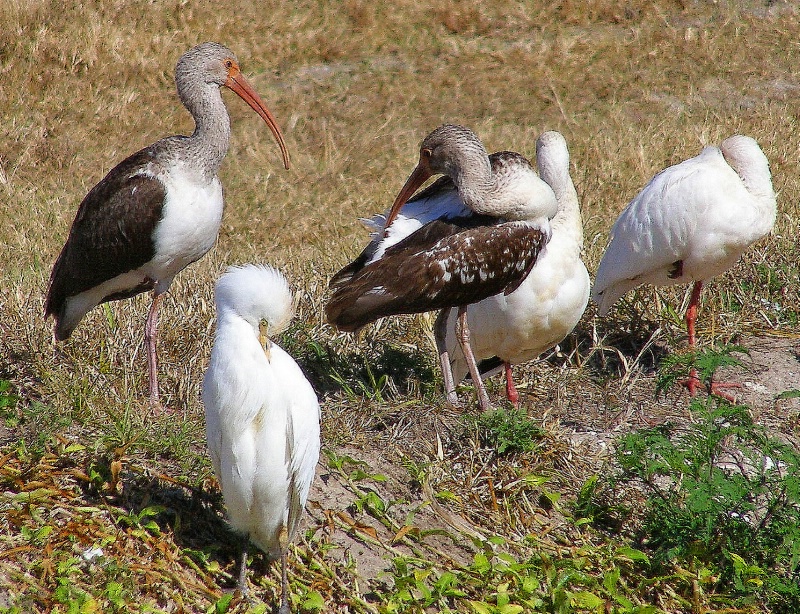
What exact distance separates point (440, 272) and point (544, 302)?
72 centimetres

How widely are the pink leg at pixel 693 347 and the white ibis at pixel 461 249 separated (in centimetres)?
125

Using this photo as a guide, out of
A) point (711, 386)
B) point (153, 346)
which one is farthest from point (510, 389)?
point (153, 346)

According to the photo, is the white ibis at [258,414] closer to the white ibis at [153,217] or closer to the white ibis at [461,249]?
the white ibis at [461,249]

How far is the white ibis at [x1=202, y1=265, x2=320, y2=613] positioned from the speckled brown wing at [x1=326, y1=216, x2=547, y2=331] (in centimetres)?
125

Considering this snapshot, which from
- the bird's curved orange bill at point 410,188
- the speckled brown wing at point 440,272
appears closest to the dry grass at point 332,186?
the speckled brown wing at point 440,272

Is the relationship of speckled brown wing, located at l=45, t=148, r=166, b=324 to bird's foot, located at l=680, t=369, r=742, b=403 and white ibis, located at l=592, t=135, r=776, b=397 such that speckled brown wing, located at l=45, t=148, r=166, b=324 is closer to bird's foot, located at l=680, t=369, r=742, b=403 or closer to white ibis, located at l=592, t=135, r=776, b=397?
white ibis, located at l=592, t=135, r=776, b=397

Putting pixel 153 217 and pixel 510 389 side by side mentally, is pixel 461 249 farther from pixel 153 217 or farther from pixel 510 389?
pixel 153 217

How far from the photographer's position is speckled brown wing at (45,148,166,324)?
488cm

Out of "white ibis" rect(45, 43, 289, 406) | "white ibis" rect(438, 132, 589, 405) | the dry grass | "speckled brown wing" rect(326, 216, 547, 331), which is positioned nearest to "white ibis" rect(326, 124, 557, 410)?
"speckled brown wing" rect(326, 216, 547, 331)

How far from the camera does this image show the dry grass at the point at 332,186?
3891 mm

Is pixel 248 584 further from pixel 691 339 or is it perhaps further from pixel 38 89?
pixel 38 89

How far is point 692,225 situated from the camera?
5.58 metres

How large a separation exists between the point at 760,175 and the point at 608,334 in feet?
4.13

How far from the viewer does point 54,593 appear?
333 centimetres
